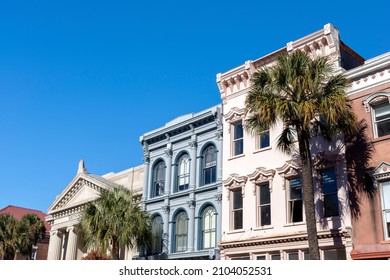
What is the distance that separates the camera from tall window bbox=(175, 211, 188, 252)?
27795mm

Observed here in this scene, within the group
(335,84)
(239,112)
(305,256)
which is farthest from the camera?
(239,112)

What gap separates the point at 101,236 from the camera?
27.4 meters

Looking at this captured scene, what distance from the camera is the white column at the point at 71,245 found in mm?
36844

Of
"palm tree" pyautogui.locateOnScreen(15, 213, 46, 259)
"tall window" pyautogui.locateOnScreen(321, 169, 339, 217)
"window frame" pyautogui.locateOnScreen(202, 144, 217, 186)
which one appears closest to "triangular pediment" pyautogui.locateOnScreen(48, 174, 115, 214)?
"palm tree" pyautogui.locateOnScreen(15, 213, 46, 259)

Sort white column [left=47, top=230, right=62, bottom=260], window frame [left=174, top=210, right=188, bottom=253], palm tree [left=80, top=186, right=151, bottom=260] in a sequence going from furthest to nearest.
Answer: white column [left=47, top=230, right=62, bottom=260] → window frame [left=174, top=210, right=188, bottom=253] → palm tree [left=80, top=186, right=151, bottom=260]

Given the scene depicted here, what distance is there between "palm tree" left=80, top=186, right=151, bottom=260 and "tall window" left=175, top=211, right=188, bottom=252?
5.65 ft

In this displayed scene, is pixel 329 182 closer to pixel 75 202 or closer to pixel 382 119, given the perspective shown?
pixel 382 119

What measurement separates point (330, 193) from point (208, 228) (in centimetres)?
785

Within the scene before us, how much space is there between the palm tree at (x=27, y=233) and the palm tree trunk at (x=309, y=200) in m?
30.1

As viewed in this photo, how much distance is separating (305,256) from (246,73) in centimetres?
1043

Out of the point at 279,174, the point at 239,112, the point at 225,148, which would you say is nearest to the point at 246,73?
the point at 239,112

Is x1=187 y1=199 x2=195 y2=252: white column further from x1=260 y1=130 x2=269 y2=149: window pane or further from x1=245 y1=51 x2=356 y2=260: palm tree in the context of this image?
x1=245 y1=51 x2=356 y2=260: palm tree
